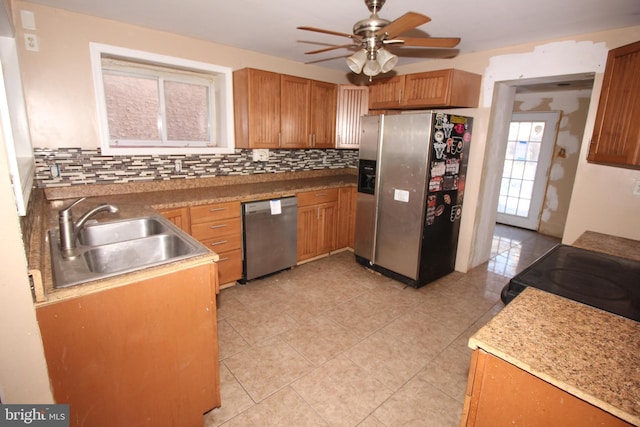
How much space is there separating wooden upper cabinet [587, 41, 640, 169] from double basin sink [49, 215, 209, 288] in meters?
2.26

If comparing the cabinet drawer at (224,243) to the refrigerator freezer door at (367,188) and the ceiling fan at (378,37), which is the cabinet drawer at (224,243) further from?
the ceiling fan at (378,37)

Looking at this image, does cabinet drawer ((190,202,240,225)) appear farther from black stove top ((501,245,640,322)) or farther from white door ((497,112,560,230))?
A: white door ((497,112,560,230))

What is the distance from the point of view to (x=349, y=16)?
2.26m

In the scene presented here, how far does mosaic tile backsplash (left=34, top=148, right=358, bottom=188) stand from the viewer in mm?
2439

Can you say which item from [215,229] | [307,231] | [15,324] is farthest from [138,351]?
[307,231]

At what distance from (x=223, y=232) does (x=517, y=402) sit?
249 centimetres

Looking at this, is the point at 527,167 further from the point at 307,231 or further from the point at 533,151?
the point at 307,231

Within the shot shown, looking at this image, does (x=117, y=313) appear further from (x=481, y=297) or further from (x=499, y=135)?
(x=499, y=135)

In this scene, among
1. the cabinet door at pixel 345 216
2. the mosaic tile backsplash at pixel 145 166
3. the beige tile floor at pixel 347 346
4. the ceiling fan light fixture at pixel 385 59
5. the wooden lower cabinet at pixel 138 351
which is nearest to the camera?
the wooden lower cabinet at pixel 138 351

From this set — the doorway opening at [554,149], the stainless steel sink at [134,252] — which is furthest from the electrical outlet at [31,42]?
the doorway opening at [554,149]

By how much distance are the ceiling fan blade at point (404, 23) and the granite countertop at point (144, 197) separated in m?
1.45

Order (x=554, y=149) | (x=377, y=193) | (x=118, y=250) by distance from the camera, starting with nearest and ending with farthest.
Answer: (x=118, y=250) < (x=377, y=193) < (x=554, y=149)

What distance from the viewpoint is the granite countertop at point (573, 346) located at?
0.76 metres

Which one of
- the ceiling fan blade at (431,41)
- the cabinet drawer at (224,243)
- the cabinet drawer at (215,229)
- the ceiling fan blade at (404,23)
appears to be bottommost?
the cabinet drawer at (224,243)
